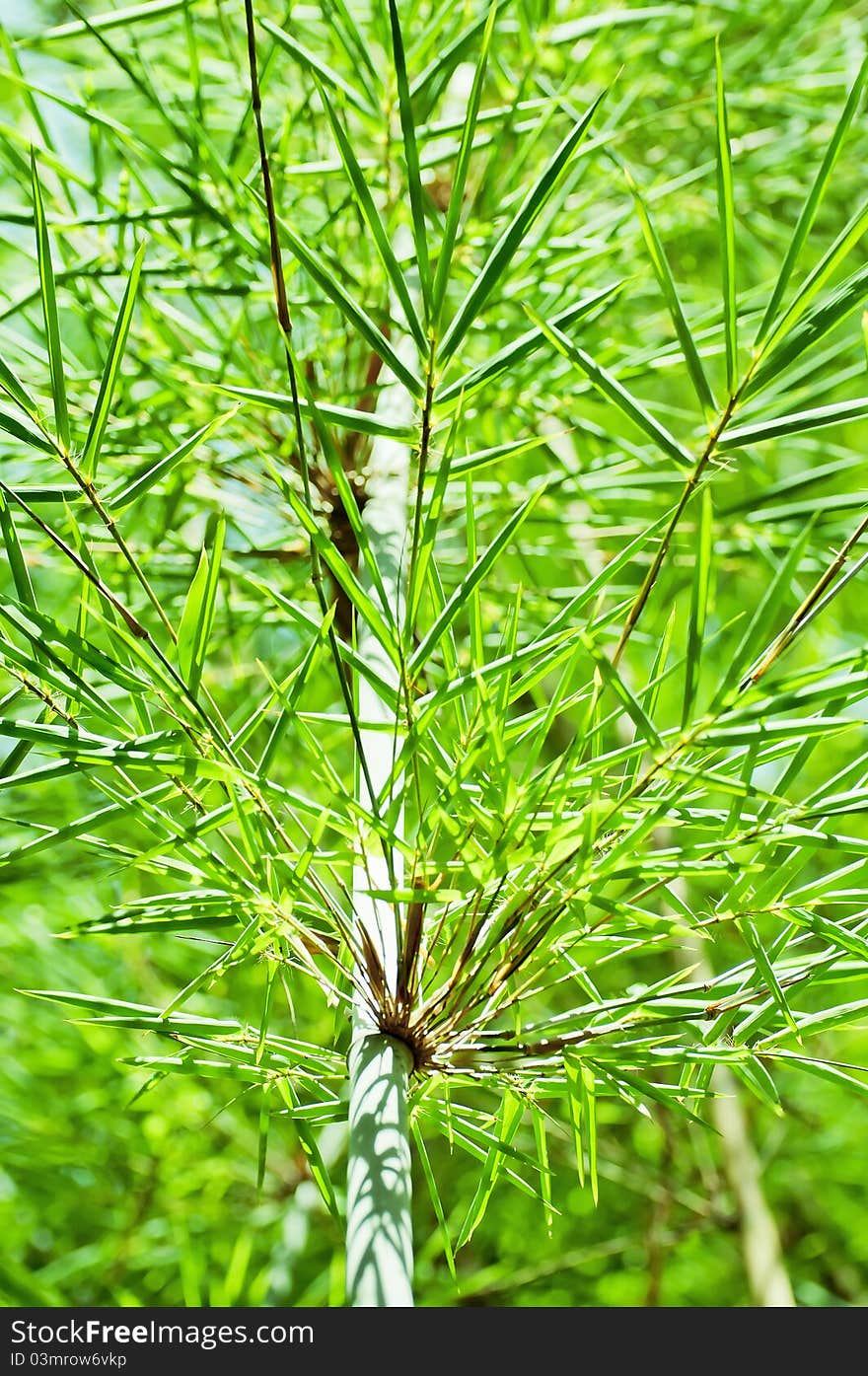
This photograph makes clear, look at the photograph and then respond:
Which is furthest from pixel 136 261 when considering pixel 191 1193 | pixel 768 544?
pixel 191 1193

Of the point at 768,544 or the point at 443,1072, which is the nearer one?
the point at 443,1072

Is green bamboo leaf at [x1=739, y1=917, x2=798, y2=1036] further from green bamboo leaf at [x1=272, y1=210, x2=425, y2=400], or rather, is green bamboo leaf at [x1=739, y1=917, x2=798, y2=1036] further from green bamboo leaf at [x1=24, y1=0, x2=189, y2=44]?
green bamboo leaf at [x1=24, y1=0, x2=189, y2=44]

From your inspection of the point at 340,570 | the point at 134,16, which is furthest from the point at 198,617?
the point at 134,16

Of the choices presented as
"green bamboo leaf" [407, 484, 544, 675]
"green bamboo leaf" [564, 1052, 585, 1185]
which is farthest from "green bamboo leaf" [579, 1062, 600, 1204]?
"green bamboo leaf" [407, 484, 544, 675]

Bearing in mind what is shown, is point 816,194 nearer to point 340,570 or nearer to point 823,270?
point 823,270

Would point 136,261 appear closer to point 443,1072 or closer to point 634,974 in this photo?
point 443,1072
